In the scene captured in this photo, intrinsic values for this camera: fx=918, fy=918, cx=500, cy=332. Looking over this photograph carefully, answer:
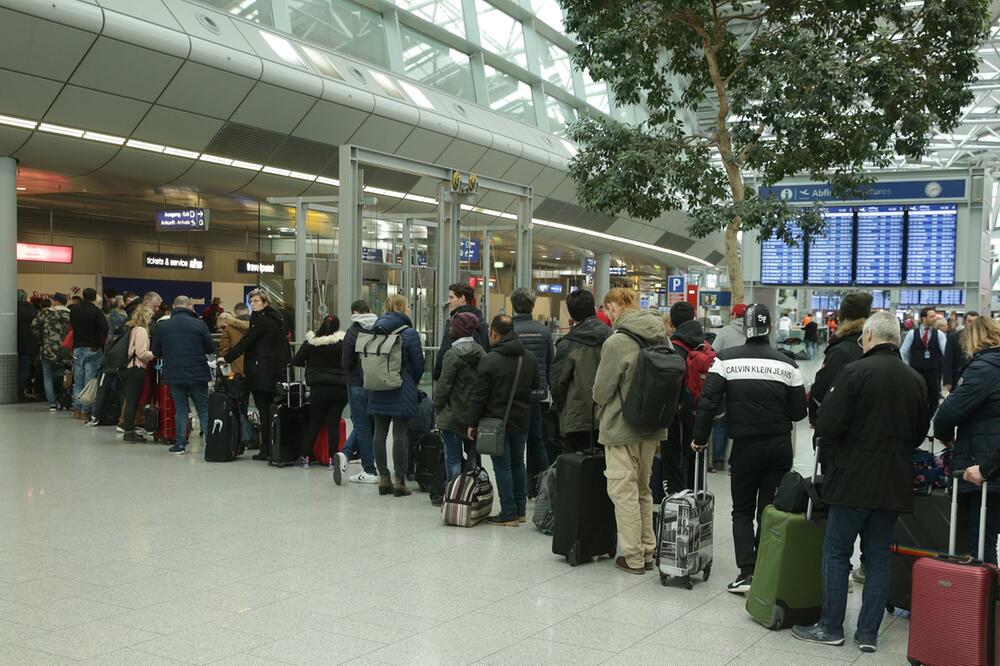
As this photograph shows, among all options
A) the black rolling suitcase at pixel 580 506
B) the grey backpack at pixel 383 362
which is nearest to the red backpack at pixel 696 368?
the black rolling suitcase at pixel 580 506

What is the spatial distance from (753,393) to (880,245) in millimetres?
9127

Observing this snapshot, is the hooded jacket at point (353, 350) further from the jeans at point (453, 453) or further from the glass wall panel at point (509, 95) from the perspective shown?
the glass wall panel at point (509, 95)

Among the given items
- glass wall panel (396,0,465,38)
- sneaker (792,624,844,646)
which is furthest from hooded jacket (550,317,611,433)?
glass wall panel (396,0,465,38)

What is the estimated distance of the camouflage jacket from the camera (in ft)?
46.8

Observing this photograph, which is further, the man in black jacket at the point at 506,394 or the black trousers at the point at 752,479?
the man in black jacket at the point at 506,394

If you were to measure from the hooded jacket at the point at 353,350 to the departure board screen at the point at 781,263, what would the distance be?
7.30 metres

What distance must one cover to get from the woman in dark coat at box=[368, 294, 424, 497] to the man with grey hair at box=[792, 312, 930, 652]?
4341 millimetres

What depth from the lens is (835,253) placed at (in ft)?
44.6

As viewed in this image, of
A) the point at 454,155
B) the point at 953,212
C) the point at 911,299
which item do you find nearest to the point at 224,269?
the point at 454,155

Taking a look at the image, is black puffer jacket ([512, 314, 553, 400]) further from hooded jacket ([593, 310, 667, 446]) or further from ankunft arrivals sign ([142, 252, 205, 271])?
ankunft arrivals sign ([142, 252, 205, 271])

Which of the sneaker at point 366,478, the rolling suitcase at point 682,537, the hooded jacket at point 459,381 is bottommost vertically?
the sneaker at point 366,478

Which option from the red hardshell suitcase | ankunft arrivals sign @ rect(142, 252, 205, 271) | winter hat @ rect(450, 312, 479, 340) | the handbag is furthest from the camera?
ankunft arrivals sign @ rect(142, 252, 205, 271)

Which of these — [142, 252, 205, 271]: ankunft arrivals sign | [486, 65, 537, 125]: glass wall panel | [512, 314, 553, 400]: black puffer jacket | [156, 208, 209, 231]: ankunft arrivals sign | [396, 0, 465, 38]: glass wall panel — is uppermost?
[396, 0, 465, 38]: glass wall panel

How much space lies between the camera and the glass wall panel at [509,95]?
24062mm
